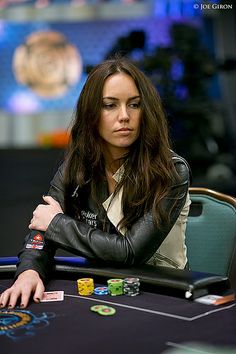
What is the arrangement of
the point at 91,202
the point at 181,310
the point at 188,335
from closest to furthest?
the point at 188,335 < the point at 181,310 < the point at 91,202

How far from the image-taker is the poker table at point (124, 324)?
4.00 ft

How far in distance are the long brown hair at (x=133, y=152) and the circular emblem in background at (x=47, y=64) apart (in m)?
7.04

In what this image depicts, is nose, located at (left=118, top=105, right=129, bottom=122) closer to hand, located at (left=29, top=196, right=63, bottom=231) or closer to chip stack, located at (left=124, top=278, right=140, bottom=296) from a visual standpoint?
hand, located at (left=29, top=196, right=63, bottom=231)

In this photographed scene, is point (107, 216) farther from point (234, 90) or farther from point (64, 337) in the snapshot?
point (234, 90)

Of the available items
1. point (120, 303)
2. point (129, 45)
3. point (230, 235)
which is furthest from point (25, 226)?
point (120, 303)

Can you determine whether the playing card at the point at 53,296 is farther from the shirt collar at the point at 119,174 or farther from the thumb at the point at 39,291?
the shirt collar at the point at 119,174

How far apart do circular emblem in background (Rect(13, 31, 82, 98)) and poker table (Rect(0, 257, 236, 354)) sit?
292 inches

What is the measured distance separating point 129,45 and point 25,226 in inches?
80.1

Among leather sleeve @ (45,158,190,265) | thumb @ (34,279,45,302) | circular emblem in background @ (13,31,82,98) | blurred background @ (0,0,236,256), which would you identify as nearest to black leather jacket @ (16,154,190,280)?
leather sleeve @ (45,158,190,265)

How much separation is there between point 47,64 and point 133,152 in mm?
7253

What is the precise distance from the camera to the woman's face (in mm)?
1875

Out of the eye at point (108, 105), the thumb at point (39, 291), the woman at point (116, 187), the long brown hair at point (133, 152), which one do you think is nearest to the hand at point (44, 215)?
the woman at point (116, 187)

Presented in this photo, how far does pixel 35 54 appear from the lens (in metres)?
8.90

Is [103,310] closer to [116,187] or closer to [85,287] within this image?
[85,287]
